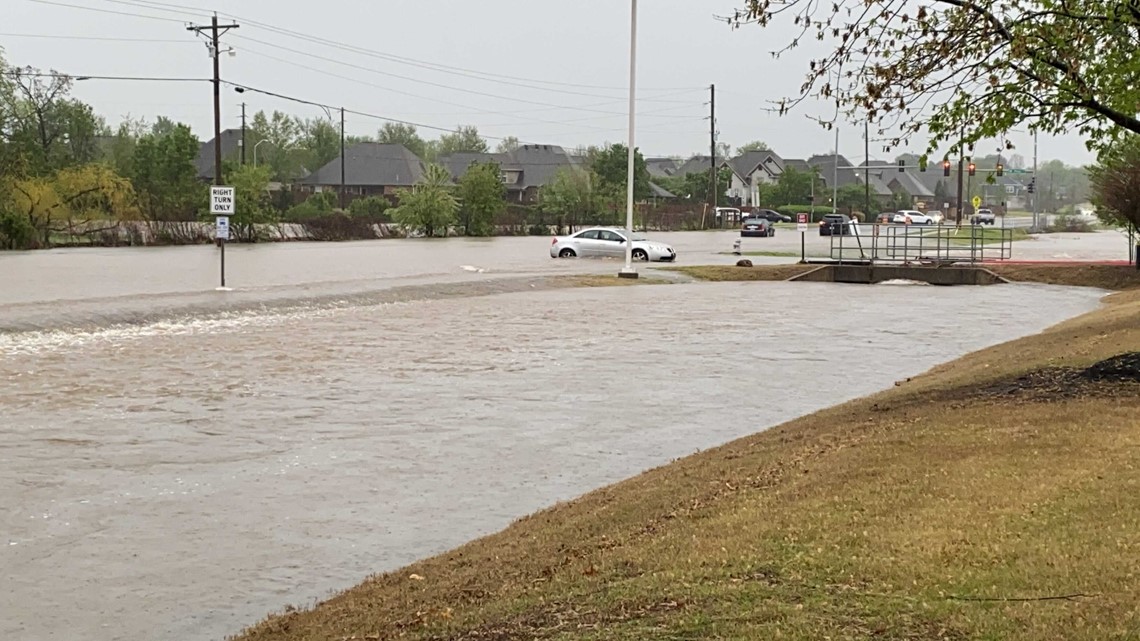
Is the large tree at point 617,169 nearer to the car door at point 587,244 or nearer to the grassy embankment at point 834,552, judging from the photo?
the car door at point 587,244

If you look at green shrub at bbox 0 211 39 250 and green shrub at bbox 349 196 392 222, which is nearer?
green shrub at bbox 0 211 39 250

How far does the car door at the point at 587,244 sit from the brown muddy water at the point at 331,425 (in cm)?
2159

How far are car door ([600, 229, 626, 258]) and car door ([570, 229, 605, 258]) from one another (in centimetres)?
22

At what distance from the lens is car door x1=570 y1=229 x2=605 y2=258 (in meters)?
52.1

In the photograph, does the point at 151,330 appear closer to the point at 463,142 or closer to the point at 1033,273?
the point at 1033,273

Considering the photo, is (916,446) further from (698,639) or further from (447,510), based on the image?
(698,639)

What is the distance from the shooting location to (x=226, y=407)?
1623 centimetres

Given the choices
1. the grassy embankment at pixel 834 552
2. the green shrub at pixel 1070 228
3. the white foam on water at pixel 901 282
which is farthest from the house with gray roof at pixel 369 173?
the grassy embankment at pixel 834 552

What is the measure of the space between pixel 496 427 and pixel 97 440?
4.66 metres

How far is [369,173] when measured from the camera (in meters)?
131

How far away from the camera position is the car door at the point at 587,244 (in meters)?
52.1

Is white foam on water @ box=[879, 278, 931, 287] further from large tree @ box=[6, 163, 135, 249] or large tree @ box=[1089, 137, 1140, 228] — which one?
large tree @ box=[6, 163, 135, 249]

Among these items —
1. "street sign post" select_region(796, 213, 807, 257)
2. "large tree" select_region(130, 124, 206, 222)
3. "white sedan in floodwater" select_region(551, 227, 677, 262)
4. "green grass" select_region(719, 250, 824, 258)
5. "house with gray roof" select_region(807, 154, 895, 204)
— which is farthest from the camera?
"house with gray roof" select_region(807, 154, 895, 204)

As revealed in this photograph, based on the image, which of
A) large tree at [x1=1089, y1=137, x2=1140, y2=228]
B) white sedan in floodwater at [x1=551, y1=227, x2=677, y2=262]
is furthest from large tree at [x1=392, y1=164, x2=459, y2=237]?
large tree at [x1=1089, y1=137, x2=1140, y2=228]
